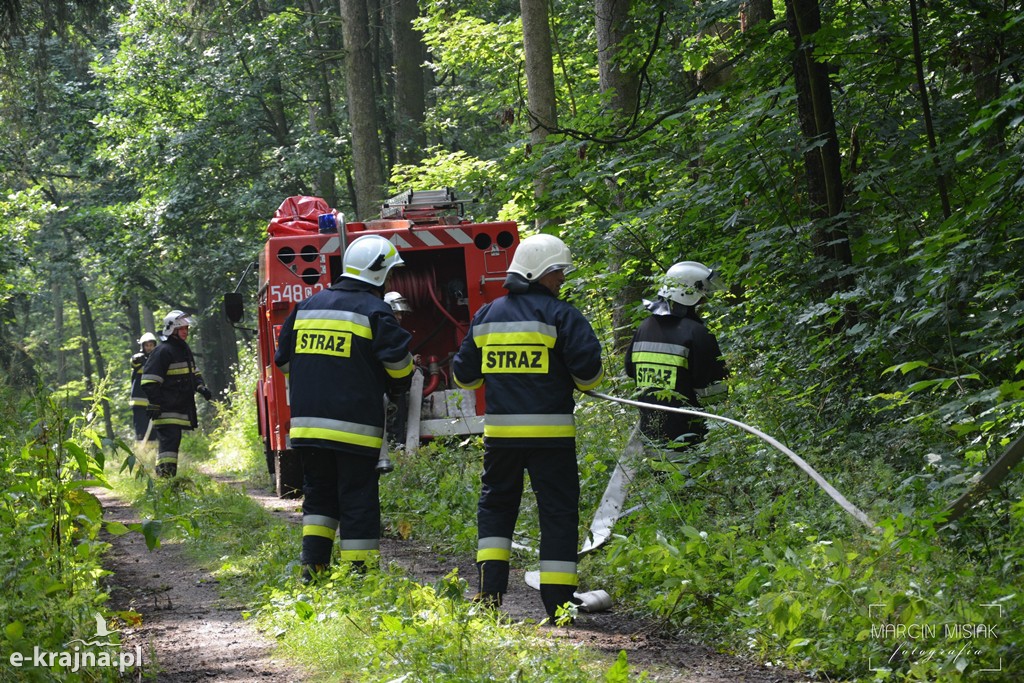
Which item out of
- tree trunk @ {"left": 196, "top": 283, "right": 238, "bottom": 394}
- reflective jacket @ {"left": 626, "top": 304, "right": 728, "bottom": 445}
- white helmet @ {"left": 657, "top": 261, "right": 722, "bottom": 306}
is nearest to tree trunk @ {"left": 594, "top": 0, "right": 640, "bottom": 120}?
white helmet @ {"left": 657, "top": 261, "right": 722, "bottom": 306}

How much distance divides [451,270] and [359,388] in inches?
211

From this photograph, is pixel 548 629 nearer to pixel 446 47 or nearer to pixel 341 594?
pixel 341 594

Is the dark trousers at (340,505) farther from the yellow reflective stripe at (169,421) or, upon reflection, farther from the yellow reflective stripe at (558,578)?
the yellow reflective stripe at (169,421)

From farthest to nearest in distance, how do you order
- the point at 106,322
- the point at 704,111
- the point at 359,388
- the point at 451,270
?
the point at 106,322 < the point at 451,270 < the point at 704,111 < the point at 359,388

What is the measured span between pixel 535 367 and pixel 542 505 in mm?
714

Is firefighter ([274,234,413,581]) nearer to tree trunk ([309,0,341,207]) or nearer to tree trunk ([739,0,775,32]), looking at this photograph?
tree trunk ([739,0,775,32])

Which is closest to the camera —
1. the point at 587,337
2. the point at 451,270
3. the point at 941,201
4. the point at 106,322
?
the point at 587,337

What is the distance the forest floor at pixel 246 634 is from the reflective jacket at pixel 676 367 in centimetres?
139

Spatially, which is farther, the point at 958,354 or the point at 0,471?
the point at 958,354

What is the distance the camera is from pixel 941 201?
7.92m

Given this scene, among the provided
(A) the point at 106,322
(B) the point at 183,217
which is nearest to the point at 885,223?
(B) the point at 183,217

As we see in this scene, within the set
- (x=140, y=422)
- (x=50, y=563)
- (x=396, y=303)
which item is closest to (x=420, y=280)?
(x=396, y=303)

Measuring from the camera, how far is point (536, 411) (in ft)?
19.5

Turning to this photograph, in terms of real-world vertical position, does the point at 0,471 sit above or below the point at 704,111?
below
